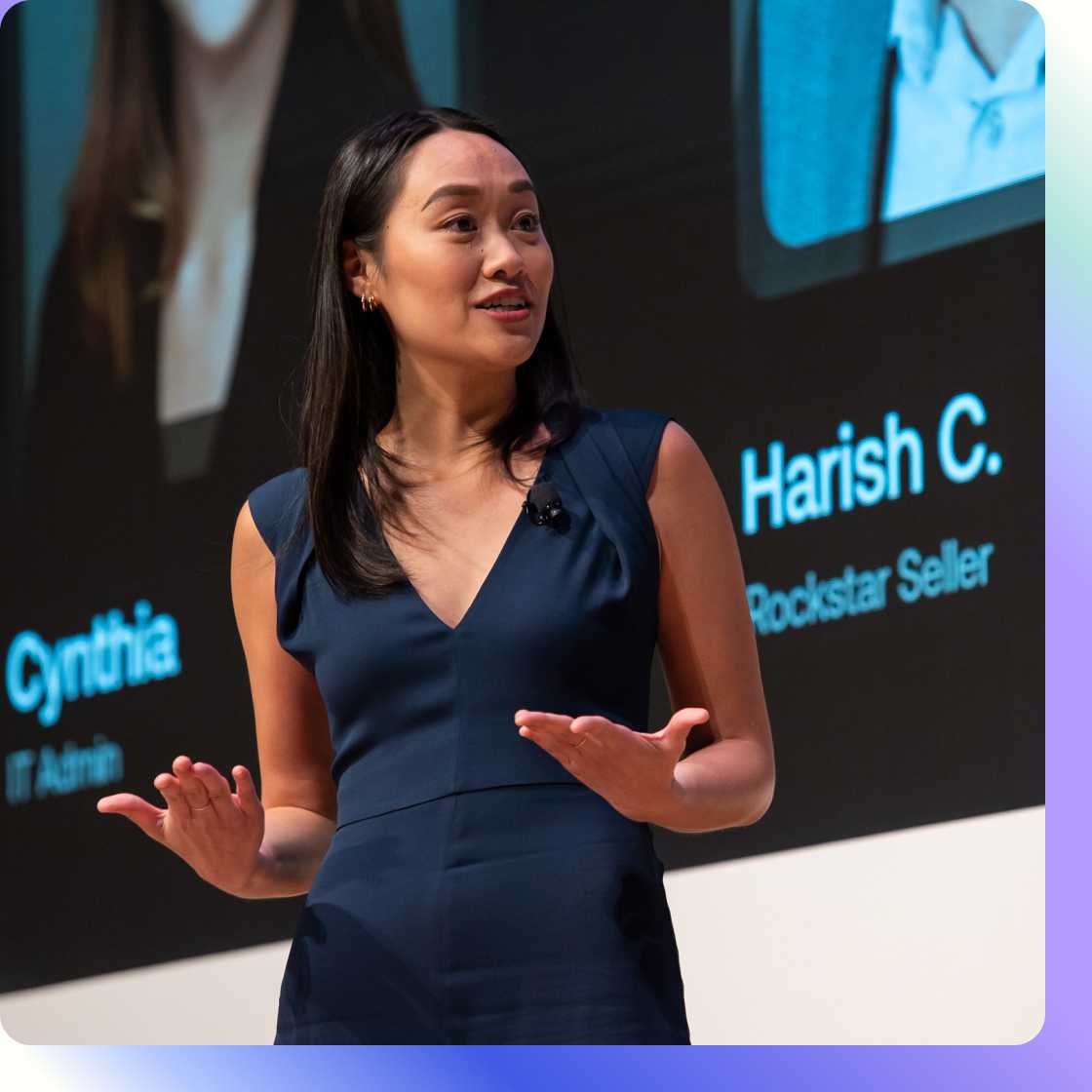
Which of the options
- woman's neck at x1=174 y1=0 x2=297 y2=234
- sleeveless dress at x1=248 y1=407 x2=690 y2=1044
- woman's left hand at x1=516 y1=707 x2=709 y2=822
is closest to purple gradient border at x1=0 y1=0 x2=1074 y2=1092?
sleeveless dress at x1=248 y1=407 x2=690 y2=1044

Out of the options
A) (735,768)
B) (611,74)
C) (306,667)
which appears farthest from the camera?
(611,74)

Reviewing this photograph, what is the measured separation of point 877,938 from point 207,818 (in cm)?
130

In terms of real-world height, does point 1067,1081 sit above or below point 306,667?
below

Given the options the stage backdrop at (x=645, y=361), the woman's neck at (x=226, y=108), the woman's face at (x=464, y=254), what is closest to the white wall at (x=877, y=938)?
the stage backdrop at (x=645, y=361)

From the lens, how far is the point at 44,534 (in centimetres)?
379

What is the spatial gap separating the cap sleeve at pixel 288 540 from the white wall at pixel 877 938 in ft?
3.93

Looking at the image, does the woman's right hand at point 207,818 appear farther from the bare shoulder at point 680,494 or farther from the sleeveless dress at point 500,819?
the bare shoulder at point 680,494

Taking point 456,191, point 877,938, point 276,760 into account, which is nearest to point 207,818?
Answer: point 276,760

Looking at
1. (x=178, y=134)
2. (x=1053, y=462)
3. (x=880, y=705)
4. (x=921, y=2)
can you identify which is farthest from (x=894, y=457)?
(x=178, y=134)

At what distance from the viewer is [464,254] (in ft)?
5.81

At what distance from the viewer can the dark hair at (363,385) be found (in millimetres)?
1800

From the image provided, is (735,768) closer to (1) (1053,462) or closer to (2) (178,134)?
(1) (1053,462)

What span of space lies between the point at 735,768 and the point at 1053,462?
484 mm

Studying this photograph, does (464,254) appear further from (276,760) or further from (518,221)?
(276,760)
